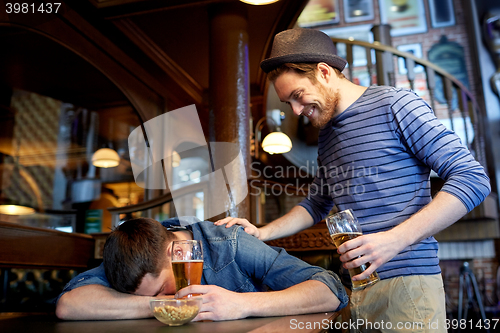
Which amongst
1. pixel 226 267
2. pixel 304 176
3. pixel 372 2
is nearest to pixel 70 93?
pixel 304 176

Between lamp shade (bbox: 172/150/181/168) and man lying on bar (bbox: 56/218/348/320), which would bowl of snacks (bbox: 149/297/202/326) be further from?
lamp shade (bbox: 172/150/181/168)

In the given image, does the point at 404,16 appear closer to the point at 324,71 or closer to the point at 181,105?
the point at 181,105

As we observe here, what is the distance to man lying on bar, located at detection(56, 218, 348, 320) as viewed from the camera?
3.13ft

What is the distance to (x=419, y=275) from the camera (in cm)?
111

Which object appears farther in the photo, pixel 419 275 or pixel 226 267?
pixel 226 267

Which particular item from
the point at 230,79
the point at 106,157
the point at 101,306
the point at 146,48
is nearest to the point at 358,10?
the point at 146,48

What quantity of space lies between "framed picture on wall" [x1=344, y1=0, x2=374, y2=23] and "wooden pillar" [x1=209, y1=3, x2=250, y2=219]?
6.44 metres

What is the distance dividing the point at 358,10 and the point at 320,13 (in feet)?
2.67

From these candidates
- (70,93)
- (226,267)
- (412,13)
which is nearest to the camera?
(226,267)

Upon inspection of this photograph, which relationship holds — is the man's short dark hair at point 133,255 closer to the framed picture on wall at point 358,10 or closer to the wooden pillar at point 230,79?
the wooden pillar at point 230,79

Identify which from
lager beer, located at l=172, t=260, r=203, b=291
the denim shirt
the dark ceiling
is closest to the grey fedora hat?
the denim shirt

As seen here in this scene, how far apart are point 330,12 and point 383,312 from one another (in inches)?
344

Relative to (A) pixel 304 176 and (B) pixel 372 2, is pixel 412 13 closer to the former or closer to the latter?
(B) pixel 372 2

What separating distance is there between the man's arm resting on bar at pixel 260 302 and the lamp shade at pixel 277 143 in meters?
3.92
